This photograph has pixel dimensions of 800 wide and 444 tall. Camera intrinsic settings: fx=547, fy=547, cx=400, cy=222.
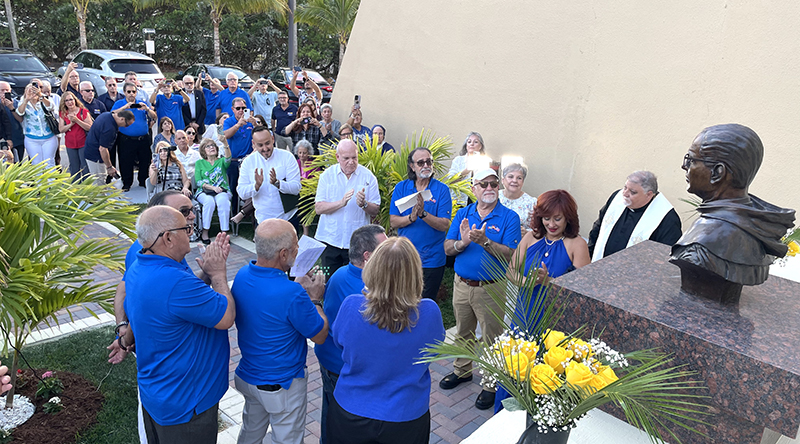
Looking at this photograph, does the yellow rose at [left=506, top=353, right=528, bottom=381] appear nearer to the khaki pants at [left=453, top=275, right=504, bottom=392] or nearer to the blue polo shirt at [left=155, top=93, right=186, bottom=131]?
the khaki pants at [left=453, top=275, right=504, bottom=392]

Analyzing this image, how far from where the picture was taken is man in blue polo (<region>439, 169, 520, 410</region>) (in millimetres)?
4605

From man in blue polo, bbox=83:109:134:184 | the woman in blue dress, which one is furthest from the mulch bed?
man in blue polo, bbox=83:109:134:184

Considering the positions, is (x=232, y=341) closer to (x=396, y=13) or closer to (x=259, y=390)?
(x=259, y=390)

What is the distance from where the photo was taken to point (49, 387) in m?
4.25

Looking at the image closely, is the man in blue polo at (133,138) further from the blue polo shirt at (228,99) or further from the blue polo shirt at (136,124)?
the blue polo shirt at (228,99)

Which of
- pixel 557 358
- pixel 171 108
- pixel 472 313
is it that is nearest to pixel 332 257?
pixel 472 313

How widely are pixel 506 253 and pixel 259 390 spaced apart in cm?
233

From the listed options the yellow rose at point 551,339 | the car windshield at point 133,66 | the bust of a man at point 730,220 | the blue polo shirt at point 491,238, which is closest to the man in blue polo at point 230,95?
the car windshield at point 133,66

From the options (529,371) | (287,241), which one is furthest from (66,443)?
(529,371)

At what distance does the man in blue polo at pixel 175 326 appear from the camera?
9.41 ft

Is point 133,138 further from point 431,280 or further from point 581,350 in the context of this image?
point 581,350

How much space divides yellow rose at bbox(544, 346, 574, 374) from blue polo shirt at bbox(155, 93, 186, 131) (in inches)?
435

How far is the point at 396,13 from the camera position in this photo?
9.78m

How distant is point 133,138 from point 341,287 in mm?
8454
